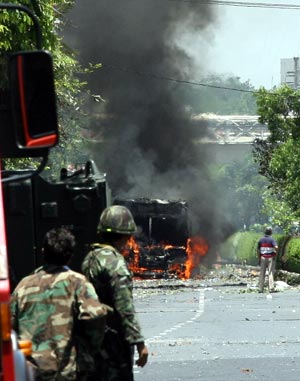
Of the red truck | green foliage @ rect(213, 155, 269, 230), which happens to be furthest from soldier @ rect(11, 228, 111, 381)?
green foliage @ rect(213, 155, 269, 230)

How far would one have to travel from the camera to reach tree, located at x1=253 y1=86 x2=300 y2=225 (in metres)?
43.4

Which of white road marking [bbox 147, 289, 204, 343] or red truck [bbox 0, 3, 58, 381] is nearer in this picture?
red truck [bbox 0, 3, 58, 381]

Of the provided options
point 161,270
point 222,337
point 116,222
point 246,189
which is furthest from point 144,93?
point 246,189

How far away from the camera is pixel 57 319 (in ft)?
22.9

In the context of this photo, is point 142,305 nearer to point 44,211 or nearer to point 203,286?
point 203,286

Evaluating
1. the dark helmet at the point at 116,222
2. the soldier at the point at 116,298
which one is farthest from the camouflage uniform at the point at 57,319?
the dark helmet at the point at 116,222

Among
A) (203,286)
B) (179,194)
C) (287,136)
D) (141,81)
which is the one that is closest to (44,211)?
(203,286)

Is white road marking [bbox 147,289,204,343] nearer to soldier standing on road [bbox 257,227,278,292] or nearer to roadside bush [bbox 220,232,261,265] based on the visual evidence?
soldier standing on road [bbox 257,227,278,292]

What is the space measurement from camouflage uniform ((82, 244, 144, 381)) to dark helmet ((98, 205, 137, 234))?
144 millimetres

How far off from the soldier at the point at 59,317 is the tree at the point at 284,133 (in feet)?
118

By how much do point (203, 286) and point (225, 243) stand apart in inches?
820

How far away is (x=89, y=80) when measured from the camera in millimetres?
45906

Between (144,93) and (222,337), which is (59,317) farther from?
(144,93)

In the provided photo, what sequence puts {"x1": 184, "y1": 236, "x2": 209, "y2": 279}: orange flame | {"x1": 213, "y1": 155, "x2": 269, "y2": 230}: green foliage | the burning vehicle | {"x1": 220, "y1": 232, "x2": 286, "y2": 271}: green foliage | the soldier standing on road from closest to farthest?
the soldier standing on road → the burning vehicle → {"x1": 184, "y1": 236, "x2": 209, "y2": 279}: orange flame → {"x1": 220, "y1": 232, "x2": 286, "y2": 271}: green foliage → {"x1": 213, "y1": 155, "x2": 269, "y2": 230}: green foliage
